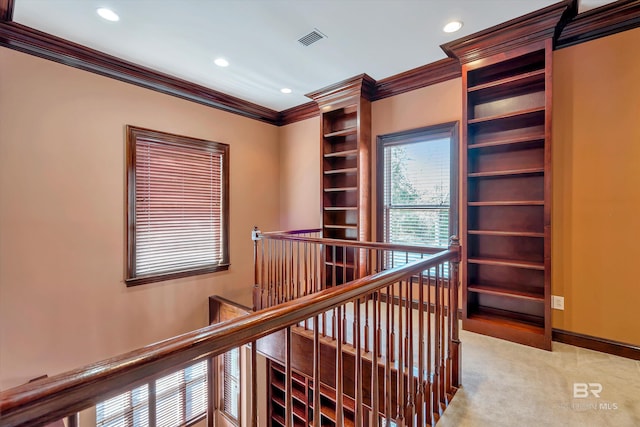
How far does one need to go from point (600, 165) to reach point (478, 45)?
1478 mm

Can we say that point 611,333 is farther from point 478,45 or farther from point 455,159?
point 478,45

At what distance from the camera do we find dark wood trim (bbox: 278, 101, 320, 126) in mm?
4516

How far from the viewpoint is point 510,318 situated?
2809 mm

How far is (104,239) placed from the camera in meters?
3.21

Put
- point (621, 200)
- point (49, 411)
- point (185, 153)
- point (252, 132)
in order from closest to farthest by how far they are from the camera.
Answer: point (49, 411) < point (621, 200) < point (185, 153) < point (252, 132)

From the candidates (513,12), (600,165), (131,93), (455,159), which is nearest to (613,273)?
(600,165)

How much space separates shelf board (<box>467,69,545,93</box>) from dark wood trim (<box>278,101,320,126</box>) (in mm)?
2283

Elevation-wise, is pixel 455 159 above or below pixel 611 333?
above

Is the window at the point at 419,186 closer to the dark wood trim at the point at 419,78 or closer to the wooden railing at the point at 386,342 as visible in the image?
the wooden railing at the point at 386,342

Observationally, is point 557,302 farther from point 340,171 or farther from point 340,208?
point 340,171

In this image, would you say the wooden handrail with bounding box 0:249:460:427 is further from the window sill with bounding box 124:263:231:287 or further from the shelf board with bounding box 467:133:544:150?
the window sill with bounding box 124:263:231:287

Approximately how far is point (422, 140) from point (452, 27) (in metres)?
1.17

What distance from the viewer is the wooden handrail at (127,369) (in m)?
0.49

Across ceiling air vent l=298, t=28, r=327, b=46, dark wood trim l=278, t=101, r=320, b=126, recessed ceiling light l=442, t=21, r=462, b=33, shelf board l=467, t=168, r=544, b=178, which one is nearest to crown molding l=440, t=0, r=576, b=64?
recessed ceiling light l=442, t=21, r=462, b=33
